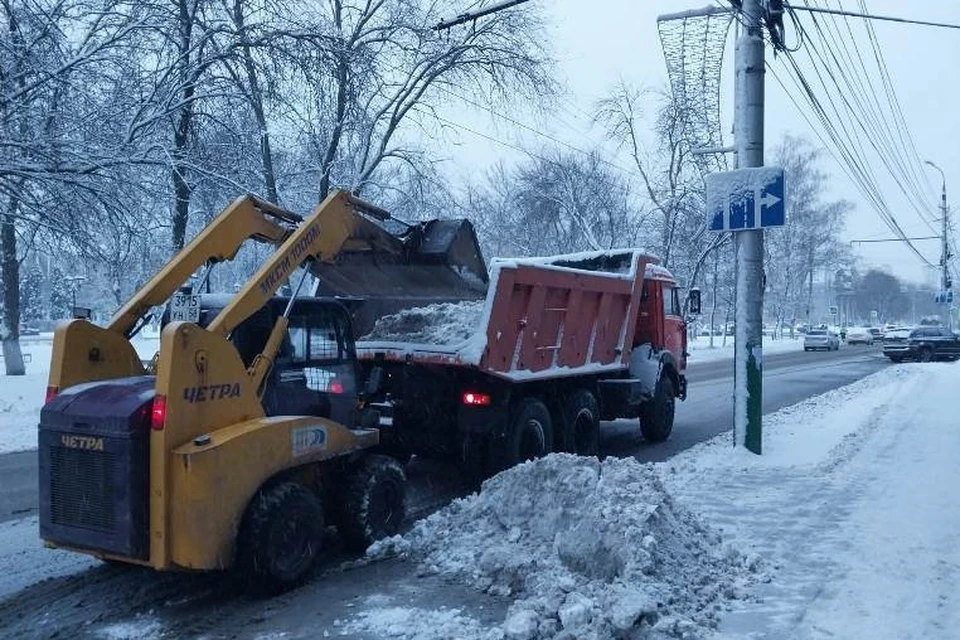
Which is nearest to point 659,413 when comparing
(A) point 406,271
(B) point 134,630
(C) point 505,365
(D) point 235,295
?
(C) point 505,365

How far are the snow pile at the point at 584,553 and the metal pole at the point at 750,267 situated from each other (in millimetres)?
4205

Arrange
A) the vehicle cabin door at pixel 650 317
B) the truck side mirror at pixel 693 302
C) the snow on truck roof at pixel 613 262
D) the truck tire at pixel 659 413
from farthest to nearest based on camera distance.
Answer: the truck side mirror at pixel 693 302 → the truck tire at pixel 659 413 → the vehicle cabin door at pixel 650 317 → the snow on truck roof at pixel 613 262

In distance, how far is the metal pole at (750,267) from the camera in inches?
419

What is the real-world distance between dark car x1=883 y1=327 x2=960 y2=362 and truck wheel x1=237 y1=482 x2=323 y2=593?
36332 millimetres

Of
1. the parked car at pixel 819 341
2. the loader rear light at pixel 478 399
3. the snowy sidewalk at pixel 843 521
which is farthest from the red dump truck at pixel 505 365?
the parked car at pixel 819 341

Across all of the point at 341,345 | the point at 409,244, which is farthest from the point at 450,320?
the point at 341,345

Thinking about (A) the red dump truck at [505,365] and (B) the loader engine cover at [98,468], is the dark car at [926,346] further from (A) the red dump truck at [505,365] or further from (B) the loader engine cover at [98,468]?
(B) the loader engine cover at [98,468]

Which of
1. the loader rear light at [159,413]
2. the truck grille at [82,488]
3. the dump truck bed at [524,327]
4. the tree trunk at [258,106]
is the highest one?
the tree trunk at [258,106]

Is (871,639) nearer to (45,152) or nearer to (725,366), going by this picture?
(45,152)

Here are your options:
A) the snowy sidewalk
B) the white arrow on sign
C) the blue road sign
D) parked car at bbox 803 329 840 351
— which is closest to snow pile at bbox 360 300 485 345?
the snowy sidewalk

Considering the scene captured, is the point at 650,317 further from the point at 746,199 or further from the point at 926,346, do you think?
the point at 926,346

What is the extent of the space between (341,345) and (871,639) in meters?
4.35

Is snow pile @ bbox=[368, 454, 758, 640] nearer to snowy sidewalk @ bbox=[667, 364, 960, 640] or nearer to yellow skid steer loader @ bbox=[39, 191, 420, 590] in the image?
snowy sidewalk @ bbox=[667, 364, 960, 640]

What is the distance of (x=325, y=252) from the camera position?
671 cm
